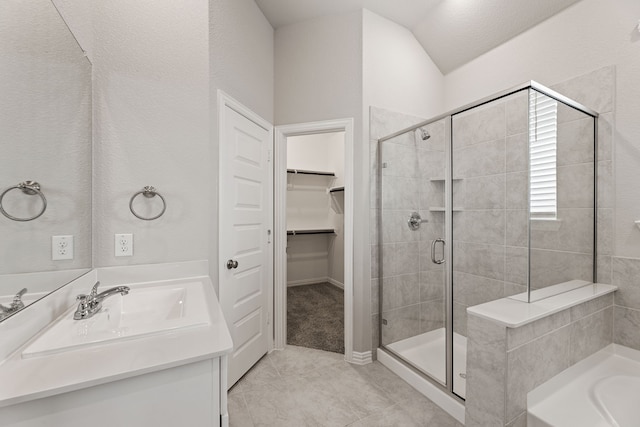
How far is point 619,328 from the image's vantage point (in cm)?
170

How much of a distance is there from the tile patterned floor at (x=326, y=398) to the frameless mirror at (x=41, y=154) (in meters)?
1.34

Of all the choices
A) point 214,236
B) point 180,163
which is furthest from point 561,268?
point 180,163

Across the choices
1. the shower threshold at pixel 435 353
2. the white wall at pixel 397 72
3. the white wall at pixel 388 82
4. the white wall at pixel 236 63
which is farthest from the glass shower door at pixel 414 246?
the white wall at pixel 236 63

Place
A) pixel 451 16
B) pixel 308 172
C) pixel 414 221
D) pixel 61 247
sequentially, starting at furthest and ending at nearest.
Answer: pixel 308 172 < pixel 451 16 < pixel 414 221 < pixel 61 247

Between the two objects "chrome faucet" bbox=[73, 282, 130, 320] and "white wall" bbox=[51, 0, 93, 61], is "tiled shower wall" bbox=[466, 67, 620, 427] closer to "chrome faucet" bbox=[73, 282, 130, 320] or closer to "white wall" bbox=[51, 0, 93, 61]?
"chrome faucet" bbox=[73, 282, 130, 320]

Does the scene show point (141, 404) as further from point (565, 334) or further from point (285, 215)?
point (565, 334)

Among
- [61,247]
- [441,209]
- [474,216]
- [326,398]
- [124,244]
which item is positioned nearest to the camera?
[61,247]

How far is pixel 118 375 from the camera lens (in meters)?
0.70

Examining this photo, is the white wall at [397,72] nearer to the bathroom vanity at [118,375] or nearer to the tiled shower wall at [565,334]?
the tiled shower wall at [565,334]

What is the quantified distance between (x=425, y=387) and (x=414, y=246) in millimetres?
1017

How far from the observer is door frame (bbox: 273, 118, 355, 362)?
2.30 metres

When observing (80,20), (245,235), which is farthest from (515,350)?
(80,20)

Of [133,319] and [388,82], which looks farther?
[388,82]

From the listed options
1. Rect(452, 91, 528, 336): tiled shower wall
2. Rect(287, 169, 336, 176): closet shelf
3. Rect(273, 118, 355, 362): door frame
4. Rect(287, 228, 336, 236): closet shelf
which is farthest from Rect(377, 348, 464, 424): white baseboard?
Rect(287, 169, 336, 176): closet shelf
